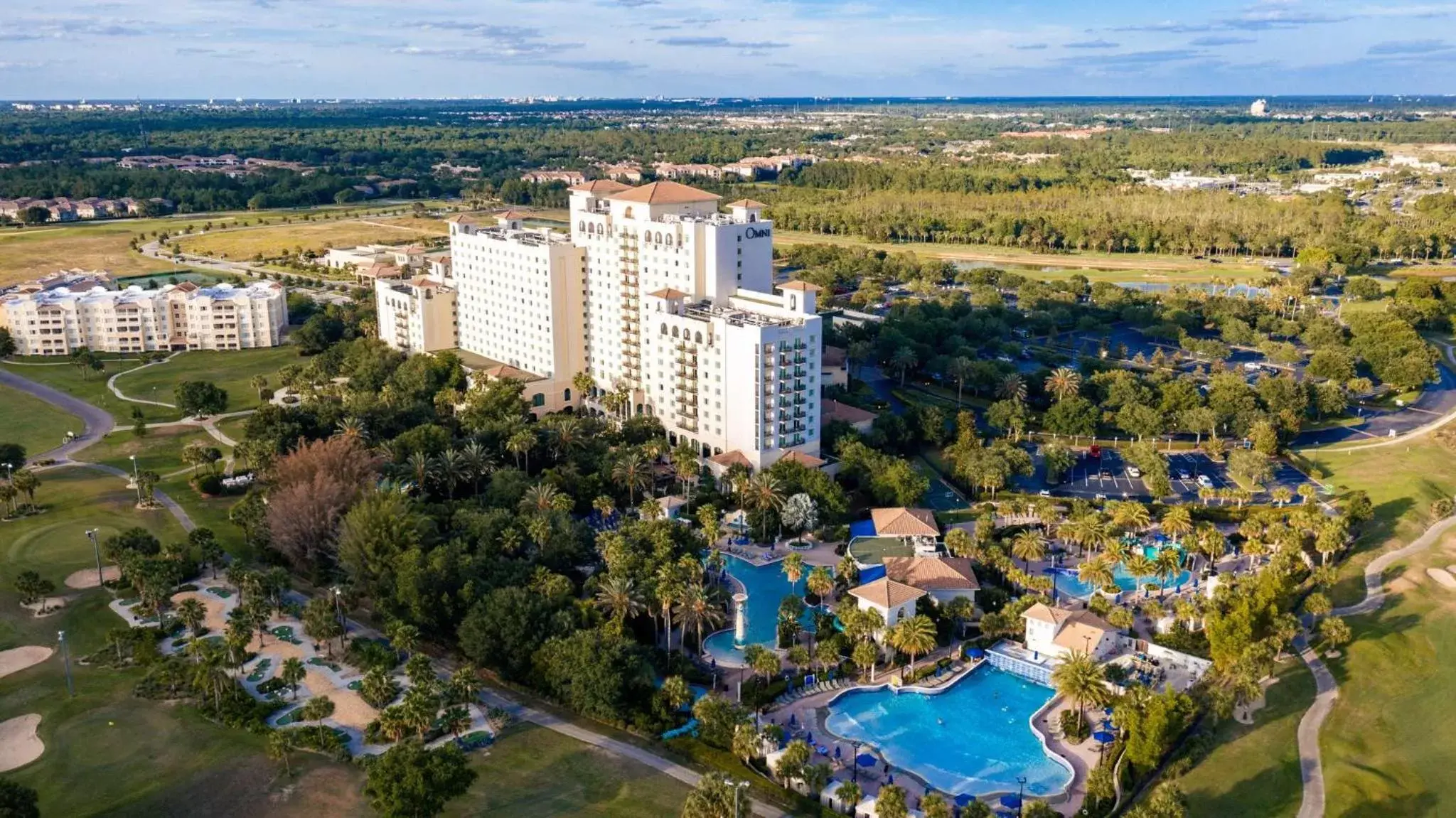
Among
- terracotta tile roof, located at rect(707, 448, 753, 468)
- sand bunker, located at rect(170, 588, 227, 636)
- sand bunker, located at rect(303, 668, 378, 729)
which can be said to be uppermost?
terracotta tile roof, located at rect(707, 448, 753, 468)

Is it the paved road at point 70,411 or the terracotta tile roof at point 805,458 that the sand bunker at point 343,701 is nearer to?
the terracotta tile roof at point 805,458

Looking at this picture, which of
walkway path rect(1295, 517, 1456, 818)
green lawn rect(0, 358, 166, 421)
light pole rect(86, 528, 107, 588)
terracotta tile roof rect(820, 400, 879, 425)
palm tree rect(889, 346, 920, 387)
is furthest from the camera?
palm tree rect(889, 346, 920, 387)

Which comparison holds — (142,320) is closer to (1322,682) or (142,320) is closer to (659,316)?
(659,316)

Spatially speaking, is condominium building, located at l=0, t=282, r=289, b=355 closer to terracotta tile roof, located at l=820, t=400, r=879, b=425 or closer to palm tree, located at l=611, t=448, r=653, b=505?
palm tree, located at l=611, t=448, r=653, b=505

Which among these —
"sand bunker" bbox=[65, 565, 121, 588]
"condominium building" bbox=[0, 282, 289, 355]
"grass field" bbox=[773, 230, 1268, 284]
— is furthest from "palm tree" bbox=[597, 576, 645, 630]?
"grass field" bbox=[773, 230, 1268, 284]

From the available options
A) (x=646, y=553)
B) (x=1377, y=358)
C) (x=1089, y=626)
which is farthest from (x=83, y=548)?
(x=1377, y=358)

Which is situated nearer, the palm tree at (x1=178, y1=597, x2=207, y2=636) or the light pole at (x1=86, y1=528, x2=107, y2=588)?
the palm tree at (x1=178, y1=597, x2=207, y2=636)

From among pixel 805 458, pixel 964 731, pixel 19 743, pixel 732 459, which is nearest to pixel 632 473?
pixel 732 459

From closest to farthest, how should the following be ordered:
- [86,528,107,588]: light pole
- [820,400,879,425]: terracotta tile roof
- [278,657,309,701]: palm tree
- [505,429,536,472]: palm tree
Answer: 1. [278,657,309,701]: palm tree
2. [86,528,107,588]: light pole
3. [505,429,536,472]: palm tree
4. [820,400,879,425]: terracotta tile roof
